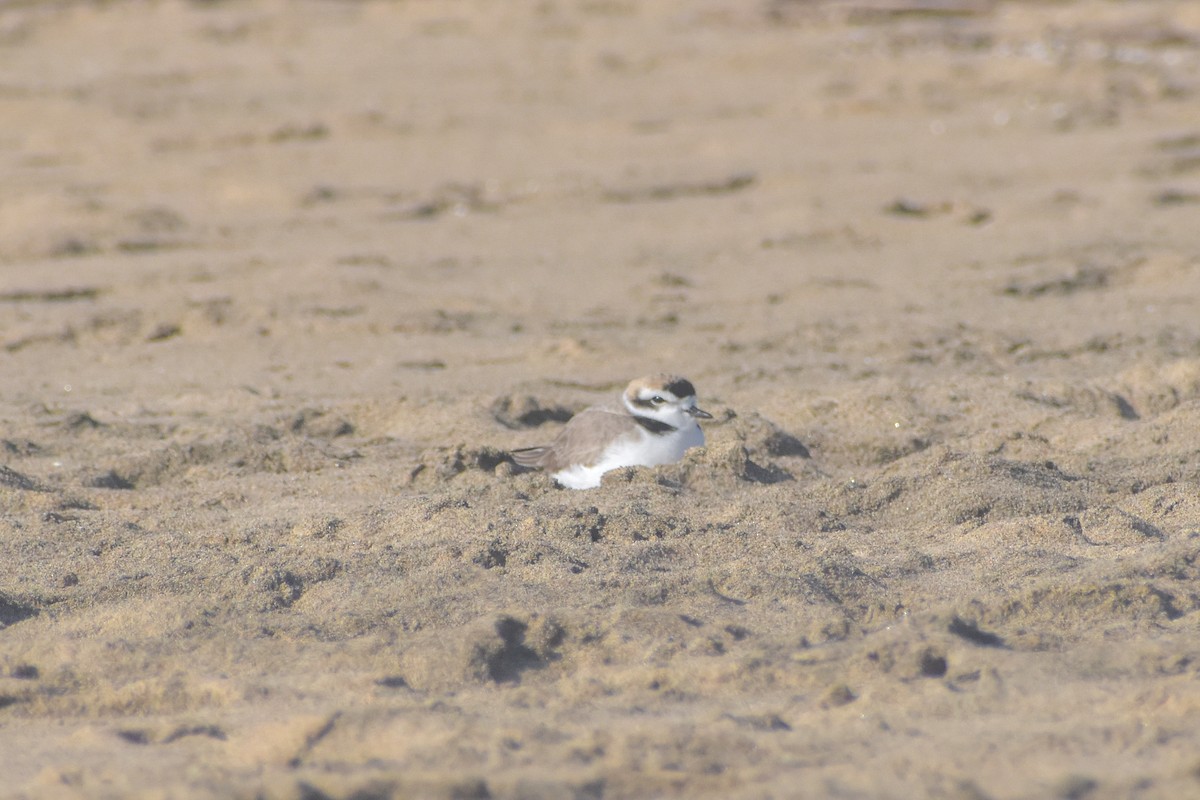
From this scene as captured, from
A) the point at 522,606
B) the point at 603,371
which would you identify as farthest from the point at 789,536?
the point at 603,371

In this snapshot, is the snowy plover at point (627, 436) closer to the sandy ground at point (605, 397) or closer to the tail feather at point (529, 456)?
the tail feather at point (529, 456)

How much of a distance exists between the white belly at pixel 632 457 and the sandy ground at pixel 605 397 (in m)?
0.20

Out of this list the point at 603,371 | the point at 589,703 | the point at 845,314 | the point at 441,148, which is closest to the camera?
the point at 589,703

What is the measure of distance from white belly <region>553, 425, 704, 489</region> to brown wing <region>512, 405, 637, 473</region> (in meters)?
0.03

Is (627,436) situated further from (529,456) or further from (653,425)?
(529,456)

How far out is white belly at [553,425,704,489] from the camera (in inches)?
218

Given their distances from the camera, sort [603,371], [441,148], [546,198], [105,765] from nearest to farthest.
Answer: [105,765] → [603,371] → [546,198] → [441,148]

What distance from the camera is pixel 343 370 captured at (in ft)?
24.4

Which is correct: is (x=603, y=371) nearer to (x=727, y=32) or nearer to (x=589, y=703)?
(x=589, y=703)

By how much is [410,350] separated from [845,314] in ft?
8.25

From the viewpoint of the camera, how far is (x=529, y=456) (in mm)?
5781

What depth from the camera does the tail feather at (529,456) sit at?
5730mm

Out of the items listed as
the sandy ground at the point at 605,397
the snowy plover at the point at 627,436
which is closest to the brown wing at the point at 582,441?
the snowy plover at the point at 627,436

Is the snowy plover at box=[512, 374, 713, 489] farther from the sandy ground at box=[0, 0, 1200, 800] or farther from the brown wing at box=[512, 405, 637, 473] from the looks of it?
the sandy ground at box=[0, 0, 1200, 800]
